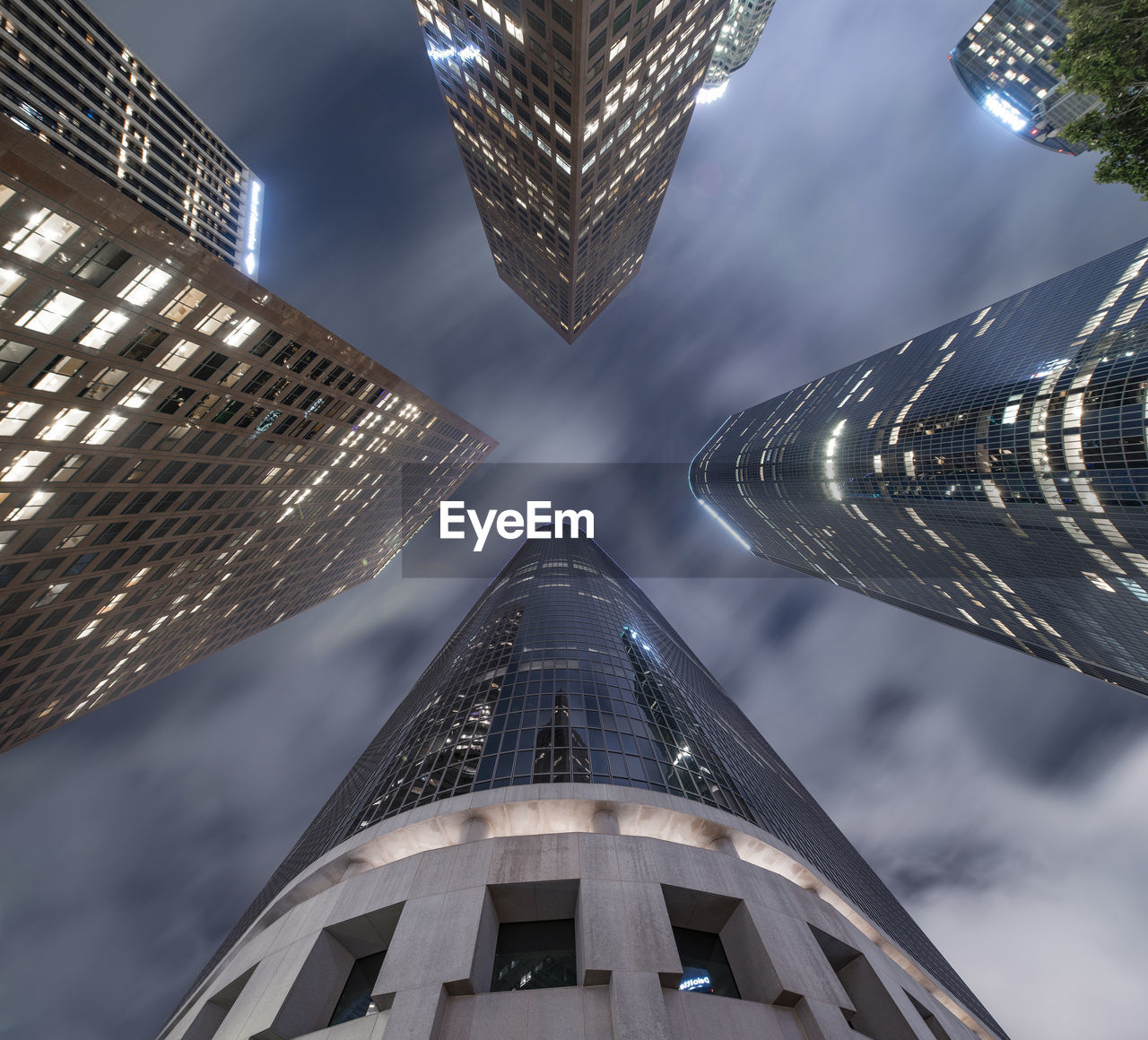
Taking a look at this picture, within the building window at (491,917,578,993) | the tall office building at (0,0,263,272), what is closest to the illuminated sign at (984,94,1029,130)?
the tall office building at (0,0,263,272)

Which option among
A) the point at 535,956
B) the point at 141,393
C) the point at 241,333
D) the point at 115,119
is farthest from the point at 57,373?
the point at 115,119

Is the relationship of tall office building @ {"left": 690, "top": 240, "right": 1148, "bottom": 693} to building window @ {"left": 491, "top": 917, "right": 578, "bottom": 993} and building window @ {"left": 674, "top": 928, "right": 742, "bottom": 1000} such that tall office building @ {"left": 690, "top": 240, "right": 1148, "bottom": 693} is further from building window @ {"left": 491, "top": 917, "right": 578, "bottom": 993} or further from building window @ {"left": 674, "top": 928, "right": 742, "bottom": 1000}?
building window @ {"left": 491, "top": 917, "right": 578, "bottom": 993}

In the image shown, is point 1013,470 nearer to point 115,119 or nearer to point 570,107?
point 570,107

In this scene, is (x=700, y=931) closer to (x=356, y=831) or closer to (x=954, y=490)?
(x=356, y=831)

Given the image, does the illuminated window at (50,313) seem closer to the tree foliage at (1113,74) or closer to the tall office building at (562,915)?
the tall office building at (562,915)

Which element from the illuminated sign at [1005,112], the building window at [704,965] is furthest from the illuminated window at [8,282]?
the illuminated sign at [1005,112]
